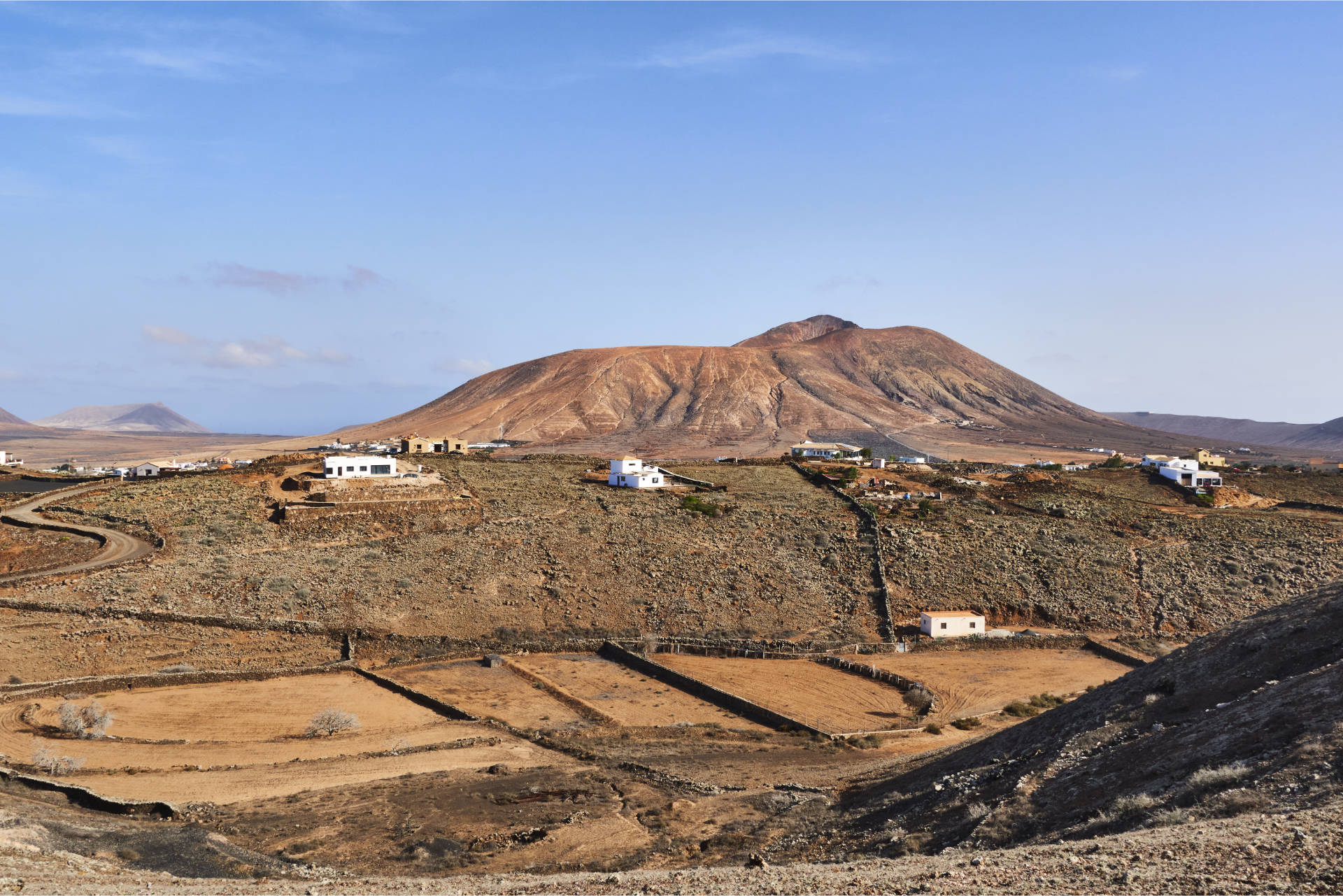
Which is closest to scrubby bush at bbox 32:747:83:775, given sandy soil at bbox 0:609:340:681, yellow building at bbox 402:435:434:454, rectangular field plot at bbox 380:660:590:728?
sandy soil at bbox 0:609:340:681

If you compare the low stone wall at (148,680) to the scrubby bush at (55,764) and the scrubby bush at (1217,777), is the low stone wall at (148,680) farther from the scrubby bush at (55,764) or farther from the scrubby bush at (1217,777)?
the scrubby bush at (1217,777)

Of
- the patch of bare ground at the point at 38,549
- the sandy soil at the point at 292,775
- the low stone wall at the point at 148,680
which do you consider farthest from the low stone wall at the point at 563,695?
the patch of bare ground at the point at 38,549

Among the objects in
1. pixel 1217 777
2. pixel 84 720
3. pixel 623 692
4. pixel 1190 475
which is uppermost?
pixel 1190 475

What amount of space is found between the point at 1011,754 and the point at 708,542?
29262 millimetres

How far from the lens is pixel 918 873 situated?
39.7 ft

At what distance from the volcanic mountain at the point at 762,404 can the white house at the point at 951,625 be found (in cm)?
6981

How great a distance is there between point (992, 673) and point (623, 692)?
50.6 feet

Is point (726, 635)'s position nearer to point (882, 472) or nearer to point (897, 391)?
point (882, 472)

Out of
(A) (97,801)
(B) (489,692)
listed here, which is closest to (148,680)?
(A) (97,801)

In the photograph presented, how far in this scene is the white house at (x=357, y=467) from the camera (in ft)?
181

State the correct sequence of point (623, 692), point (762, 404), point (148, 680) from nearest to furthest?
point (148, 680), point (623, 692), point (762, 404)

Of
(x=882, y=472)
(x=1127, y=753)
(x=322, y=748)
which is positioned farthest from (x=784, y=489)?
(x=1127, y=753)

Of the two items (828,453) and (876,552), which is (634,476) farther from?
(828,453)

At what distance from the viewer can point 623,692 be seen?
104 feet
